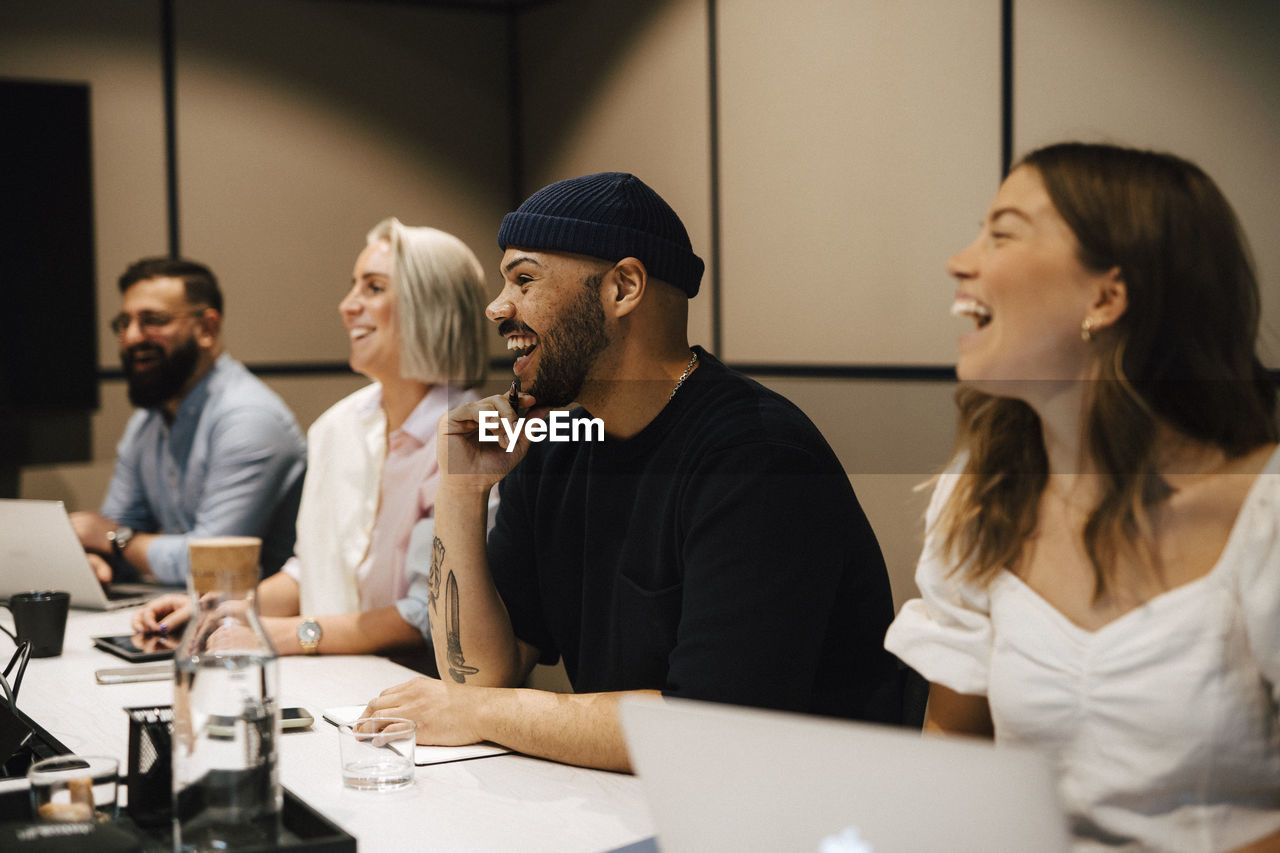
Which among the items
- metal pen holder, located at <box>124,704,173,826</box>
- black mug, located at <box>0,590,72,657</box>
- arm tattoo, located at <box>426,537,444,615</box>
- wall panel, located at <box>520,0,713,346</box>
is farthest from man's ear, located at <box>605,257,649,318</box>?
wall panel, located at <box>520,0,713,346</box>

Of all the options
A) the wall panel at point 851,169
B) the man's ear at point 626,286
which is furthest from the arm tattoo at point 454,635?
the wall panel at point 851,169

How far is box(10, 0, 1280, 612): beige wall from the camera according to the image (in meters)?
2.73

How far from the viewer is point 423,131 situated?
15.0 ft

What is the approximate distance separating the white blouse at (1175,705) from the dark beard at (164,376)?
2760mm

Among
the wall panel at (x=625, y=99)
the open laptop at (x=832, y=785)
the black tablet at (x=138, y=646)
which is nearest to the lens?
A: the open laptop at (x=832, y=785)

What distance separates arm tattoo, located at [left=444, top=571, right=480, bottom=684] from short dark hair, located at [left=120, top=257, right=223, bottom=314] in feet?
6.51

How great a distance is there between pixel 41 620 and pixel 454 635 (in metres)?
0.79

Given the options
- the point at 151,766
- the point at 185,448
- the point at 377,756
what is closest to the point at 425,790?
the point at 377,756

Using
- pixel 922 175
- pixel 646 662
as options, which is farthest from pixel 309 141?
pixel 646 662

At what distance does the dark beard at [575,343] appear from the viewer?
175 cm

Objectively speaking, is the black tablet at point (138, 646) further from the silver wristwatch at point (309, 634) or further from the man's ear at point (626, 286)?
the man's ear at point (626, 286)

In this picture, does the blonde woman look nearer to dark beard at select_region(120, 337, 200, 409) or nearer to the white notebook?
dark beard at select_region(120, 337, 200, 409)

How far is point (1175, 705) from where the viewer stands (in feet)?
3.62

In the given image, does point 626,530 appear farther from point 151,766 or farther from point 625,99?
point 625,99
